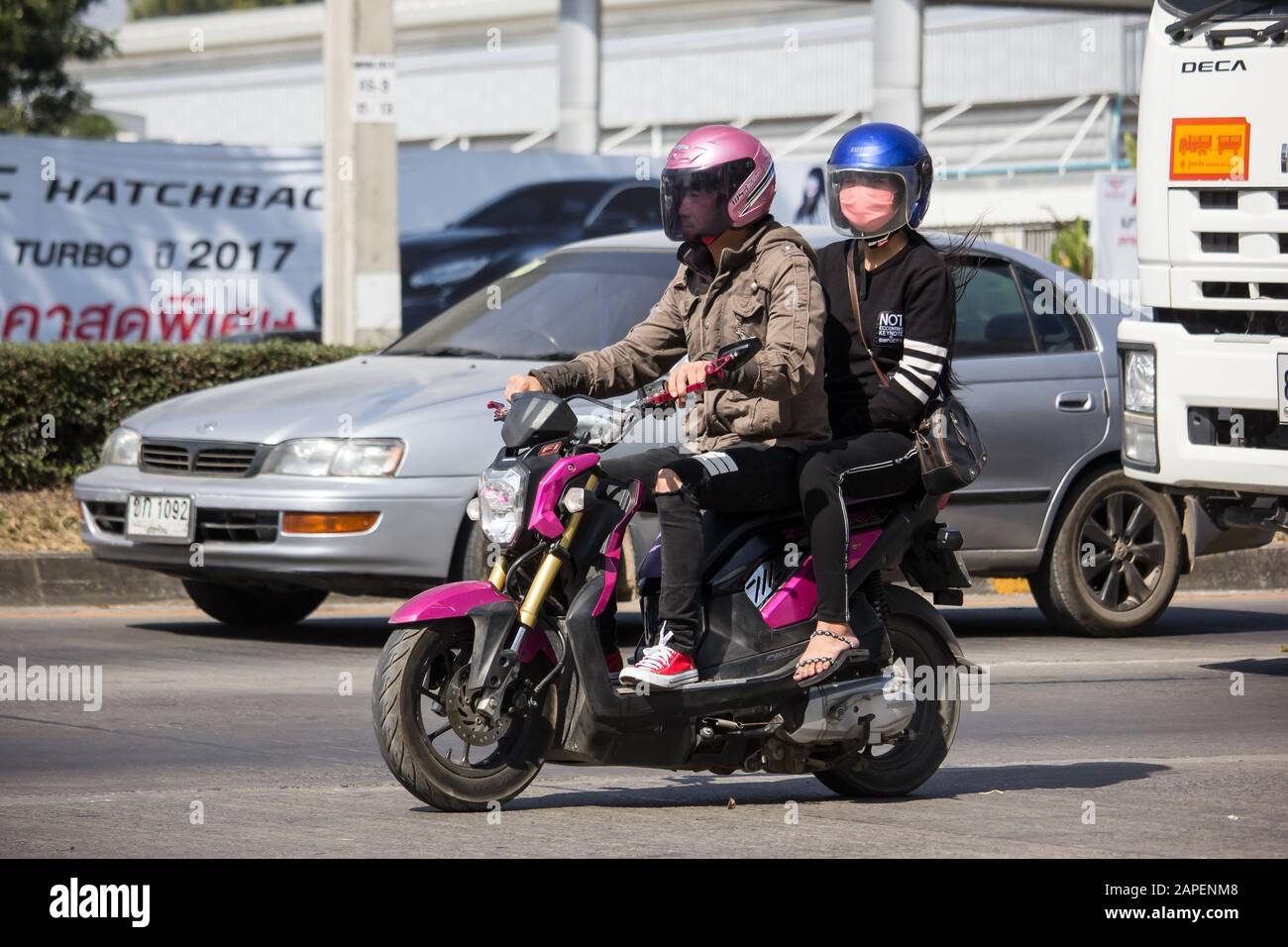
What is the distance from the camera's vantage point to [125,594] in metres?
11.3

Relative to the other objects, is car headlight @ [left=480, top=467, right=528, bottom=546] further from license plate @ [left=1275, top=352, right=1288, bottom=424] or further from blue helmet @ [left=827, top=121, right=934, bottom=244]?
license plate @ [left=1275, top=352, right=1288, bottom=424]

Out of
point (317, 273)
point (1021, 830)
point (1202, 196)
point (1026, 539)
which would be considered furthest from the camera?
point (317, 273)

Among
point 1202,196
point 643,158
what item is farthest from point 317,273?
point 1202,196

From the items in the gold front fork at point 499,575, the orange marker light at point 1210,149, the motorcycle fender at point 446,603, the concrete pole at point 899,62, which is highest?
the concrete pole at point 899,62

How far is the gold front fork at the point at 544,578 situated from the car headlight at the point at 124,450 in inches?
174

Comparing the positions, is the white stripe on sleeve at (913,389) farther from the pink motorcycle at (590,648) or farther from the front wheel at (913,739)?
the front wheel at (913,739)

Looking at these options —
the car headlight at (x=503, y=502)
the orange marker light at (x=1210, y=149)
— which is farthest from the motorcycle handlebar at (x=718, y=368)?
the orange marker light at (x=1210, y=149)

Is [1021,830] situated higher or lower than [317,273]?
lower

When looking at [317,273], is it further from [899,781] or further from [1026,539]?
[899,781]

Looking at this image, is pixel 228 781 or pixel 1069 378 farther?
pixel 1069 378

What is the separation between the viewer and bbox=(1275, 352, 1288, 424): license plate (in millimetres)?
8445

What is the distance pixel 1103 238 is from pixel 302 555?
39.2 feet

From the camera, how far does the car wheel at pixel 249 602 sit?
10.2m
